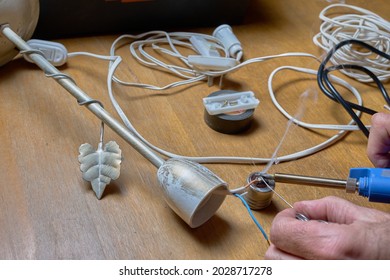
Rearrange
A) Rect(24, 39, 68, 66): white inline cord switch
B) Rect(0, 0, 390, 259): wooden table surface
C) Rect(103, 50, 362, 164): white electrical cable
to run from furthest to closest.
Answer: Rect(24, 39, 68, 66): white inline cord switch → Rect(103, 50, 362, 164): white electrical cable → Rect(0, 0, 390, 259): wooden table surface

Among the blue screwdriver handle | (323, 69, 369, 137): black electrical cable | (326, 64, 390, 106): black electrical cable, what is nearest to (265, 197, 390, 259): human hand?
the blue screwdriver handle

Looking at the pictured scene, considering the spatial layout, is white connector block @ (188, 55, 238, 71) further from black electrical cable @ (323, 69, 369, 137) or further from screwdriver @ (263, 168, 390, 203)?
screwdriver @ (263, 168, 390, 203)

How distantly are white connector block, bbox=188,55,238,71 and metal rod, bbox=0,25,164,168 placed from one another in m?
0.20

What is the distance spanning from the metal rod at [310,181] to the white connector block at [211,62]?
265 millimetres

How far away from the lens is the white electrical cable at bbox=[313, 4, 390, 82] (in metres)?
0.86

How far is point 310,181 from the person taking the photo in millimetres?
594

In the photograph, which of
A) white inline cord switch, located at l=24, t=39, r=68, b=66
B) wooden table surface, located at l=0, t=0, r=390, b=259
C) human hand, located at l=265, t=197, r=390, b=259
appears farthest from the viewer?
white inline cord switch, located at l=24, t=39, r=68, b=66

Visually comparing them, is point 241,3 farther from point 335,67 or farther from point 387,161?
point 387,161

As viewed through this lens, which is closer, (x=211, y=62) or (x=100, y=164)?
(x=100, y=164)

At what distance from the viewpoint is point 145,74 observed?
825mm

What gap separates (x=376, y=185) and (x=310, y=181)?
80mm

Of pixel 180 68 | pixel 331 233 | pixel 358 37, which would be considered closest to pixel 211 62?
pixel 180 68

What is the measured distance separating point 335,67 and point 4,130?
0.55m

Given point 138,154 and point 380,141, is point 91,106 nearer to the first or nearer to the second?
point 138,154
